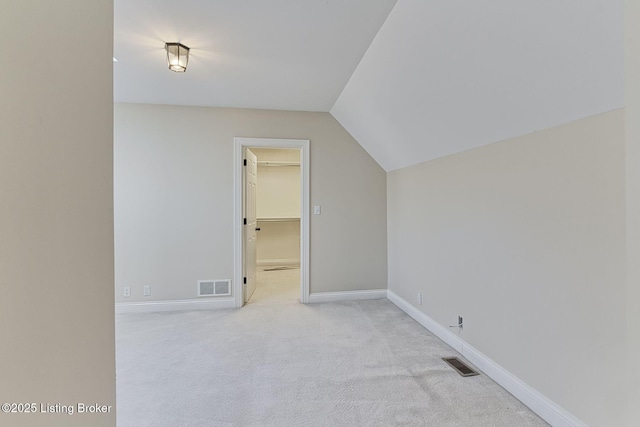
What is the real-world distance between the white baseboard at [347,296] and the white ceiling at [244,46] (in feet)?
8.01

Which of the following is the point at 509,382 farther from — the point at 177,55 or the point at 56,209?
the point at 177,55

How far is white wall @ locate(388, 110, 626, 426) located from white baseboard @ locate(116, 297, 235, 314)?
2539mm

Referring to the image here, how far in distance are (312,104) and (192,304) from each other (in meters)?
2.85

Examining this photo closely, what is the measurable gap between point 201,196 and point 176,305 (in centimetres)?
136

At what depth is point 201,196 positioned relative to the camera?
3.59m

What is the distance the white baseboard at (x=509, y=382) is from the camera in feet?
5.19

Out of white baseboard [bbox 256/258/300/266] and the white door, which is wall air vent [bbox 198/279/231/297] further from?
white baseboard [bbox 256/258/300/266]

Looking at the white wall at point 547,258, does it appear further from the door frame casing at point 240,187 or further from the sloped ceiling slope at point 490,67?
the door frame casing at point 240,187

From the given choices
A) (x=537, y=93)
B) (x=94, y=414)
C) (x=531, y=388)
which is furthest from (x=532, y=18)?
(x=94, y=414)

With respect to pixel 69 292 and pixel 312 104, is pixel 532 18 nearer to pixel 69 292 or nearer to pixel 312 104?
pixel 69 292

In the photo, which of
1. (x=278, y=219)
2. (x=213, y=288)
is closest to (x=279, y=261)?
(x=278, y=219)

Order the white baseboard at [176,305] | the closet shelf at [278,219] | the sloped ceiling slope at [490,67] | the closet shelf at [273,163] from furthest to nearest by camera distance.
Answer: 1. the closet shelf at [278,219]
2. the closet shelf at [273,163]
3. the white baseboard at [176,305]
4. the sloped ceiling slope at [490,67]

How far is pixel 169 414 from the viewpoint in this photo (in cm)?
175

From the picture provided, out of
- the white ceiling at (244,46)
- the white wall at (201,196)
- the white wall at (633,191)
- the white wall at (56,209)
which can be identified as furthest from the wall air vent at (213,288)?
the white wall at (633,191)
